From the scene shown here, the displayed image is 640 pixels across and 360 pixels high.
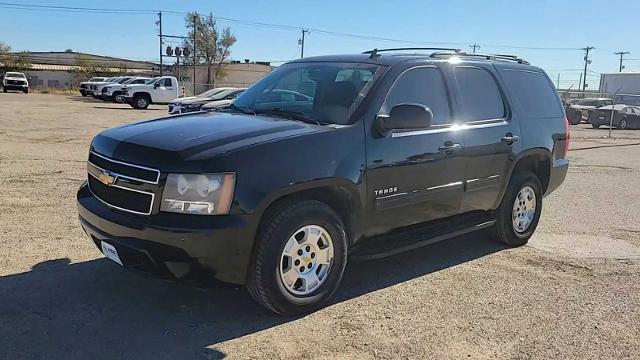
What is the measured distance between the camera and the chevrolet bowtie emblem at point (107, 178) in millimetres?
3923

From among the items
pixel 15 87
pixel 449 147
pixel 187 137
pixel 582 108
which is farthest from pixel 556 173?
pixel 15 87

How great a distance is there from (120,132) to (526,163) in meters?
4.16

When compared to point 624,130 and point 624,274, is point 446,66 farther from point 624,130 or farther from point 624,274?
point 624,130

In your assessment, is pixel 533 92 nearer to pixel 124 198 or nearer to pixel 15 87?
pixel 124 198

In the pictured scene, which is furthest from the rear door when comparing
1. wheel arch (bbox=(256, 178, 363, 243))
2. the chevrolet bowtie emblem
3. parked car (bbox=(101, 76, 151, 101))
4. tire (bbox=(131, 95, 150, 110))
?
parked car (bbox=(101, 76, 151, 101))

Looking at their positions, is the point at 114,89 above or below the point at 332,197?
below

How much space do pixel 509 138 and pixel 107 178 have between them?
3.75 m

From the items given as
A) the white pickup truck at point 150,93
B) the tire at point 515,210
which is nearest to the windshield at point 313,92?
the tire at point 515,210

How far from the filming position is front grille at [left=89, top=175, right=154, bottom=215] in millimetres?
3689

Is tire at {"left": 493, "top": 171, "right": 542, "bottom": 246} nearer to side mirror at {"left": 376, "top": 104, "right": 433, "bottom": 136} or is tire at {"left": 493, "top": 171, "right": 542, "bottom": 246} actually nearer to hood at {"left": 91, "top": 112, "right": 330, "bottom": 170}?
side mirror at {"left": 376, "top": 104, "right": 433, "bottom": 136}

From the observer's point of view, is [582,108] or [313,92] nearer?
[313,92]

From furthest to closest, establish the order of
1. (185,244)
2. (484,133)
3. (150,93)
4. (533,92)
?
(150,93) < (533,92) < (484,133) < (185,244)

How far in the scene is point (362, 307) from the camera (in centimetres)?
432

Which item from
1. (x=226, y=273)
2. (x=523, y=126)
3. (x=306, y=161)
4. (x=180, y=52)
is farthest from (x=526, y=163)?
(x=180, y=52)
